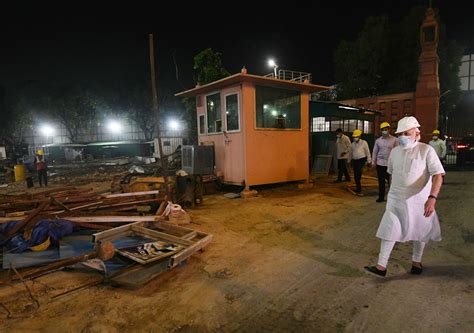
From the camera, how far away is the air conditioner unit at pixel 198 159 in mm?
9016

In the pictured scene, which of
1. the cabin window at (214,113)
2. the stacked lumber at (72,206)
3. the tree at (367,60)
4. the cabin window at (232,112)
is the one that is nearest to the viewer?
the stacked lumber at (72,206)

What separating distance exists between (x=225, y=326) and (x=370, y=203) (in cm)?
597

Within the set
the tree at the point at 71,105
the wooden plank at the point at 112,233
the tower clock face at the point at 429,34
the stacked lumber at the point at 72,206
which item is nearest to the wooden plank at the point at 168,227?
the wooden plank at the point at 112,233

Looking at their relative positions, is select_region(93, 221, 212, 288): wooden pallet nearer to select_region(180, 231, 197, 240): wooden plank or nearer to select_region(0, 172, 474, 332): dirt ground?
select_region(180, 231, 197, 240): wooden plank

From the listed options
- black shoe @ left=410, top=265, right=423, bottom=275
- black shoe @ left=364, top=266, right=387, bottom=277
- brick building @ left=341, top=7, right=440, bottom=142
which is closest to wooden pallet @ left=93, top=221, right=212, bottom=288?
black shoe @ left=364, top=266, right=387, bottom=277

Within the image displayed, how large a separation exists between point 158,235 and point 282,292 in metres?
2.17

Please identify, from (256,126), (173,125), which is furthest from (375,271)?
(173,125)

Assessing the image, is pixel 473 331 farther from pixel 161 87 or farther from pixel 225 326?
pixel 161 87

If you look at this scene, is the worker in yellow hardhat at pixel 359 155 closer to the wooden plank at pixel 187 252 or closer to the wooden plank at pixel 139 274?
the wooden plank at pixel 187 252

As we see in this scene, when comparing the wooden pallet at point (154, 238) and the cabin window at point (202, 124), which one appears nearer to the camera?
the wooden pallet at point (154, 238)

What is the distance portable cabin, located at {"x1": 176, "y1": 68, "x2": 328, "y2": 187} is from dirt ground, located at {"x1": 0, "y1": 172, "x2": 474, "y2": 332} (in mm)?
3535

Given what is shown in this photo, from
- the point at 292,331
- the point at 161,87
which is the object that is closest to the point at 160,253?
the point at 292,331

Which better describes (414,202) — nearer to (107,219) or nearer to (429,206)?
(429,206)

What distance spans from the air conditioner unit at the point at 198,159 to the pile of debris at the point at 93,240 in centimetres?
343
